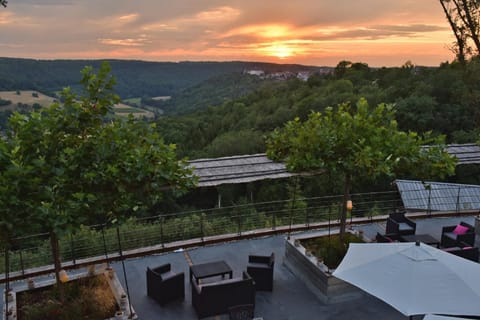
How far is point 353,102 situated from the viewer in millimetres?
39312

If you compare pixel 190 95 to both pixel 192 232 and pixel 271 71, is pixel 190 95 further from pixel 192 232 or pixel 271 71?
pixel 192 232

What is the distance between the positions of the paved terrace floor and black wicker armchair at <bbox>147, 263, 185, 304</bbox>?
0.42ft

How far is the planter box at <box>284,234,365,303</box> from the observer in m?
7.75

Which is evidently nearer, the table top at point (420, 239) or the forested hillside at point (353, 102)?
the table top at point (420, 239)

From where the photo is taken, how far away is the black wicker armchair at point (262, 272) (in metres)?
8.02

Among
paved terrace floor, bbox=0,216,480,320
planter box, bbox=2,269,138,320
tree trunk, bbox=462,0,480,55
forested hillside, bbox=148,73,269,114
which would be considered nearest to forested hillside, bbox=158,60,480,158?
tree trunk, bbox=462,0,480,55

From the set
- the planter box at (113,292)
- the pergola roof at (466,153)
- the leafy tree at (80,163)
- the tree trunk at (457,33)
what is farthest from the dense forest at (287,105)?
the pergola roof at (466,153)

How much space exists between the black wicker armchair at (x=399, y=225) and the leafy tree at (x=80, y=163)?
21.0 ft

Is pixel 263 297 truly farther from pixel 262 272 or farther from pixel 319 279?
pixel 319 279

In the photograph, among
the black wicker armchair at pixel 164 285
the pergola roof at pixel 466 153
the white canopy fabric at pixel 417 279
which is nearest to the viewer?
the white canopy fabric at pixel 417 279

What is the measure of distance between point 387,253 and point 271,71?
317 ft

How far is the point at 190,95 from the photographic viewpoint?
9450cm

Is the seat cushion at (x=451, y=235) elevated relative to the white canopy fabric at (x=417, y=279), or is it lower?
lower

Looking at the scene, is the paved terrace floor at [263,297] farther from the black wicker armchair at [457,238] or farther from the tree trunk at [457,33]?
the tree trunk at [457,33]
